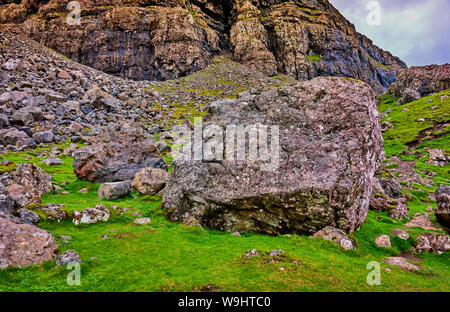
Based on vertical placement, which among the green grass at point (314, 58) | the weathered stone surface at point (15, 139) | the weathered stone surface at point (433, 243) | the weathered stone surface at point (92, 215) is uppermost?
the green grass at point (314, 58)

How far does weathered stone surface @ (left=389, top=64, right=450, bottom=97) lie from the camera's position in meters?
88.2

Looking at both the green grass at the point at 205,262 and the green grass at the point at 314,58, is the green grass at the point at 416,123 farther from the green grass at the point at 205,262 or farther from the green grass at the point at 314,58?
the green grass at the point at 314,58

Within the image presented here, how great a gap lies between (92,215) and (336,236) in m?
14.3

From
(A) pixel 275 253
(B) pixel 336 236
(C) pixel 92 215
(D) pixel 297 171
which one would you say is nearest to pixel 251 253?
(A) pixel 275 253

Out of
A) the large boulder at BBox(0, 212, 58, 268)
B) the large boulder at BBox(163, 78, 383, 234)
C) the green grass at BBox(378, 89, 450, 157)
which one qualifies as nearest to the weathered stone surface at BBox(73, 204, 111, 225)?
the large boulder at BBox(163, 78, 383, 234)

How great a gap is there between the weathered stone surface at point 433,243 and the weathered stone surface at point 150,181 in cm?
1848

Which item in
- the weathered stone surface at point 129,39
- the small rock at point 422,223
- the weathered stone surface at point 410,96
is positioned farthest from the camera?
the weathered stone surface at point 129,39

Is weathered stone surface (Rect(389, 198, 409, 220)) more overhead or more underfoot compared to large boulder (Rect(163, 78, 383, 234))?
more underfoot

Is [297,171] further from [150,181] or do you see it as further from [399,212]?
[150,181]

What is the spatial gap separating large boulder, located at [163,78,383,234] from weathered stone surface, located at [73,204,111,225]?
387 centimetres

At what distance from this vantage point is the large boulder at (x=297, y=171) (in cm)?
1298

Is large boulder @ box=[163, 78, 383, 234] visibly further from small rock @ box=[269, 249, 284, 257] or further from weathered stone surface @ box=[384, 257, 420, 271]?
small rock @ box=[269, 249, 284, 257]

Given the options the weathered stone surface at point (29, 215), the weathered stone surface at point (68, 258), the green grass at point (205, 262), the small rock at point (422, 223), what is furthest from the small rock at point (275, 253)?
the weathered stone surface at point (29, 215)
